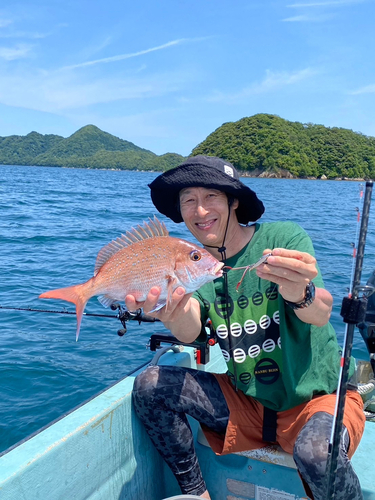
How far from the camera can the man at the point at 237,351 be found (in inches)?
92.4

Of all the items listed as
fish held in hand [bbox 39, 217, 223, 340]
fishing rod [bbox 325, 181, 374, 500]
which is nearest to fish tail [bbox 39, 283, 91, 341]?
fish held in hand [bbox 39, 217, 223, 340]

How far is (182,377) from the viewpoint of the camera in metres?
2.65

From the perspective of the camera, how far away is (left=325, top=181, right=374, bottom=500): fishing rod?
5.93 ft

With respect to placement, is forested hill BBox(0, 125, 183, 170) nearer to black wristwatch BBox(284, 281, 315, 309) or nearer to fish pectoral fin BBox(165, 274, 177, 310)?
fish pectoral fin BBox(165, 274, 177, 310)

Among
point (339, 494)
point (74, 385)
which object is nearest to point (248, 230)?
point (339, 494)

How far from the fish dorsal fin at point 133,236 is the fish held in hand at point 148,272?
0.09ft

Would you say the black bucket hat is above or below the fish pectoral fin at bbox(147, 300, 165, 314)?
above

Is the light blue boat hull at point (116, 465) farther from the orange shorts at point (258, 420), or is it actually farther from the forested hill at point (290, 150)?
the forested hill at point (290, 150)

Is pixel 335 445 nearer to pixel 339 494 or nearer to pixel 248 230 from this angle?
pixel 339 494

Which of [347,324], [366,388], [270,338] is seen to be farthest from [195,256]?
[366,388]

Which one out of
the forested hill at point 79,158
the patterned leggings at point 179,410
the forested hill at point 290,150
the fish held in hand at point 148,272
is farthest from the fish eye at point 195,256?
the forested hill at point 79,158

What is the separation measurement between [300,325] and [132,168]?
6530 inches

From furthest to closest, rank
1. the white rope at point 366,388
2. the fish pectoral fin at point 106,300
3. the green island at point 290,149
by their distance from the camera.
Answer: the green island at point 290,149 → the white rope at point 366,388 → the fish pectoral fin at point 106,300

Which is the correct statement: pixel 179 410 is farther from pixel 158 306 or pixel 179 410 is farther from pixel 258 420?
pixel 158 306
